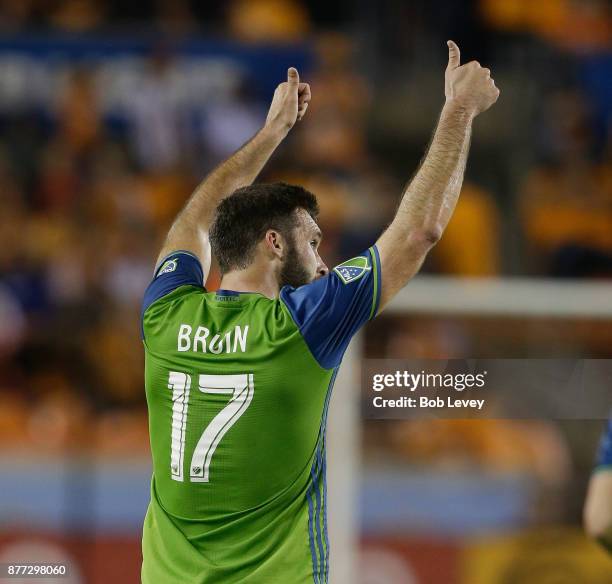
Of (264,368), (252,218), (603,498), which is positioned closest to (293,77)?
(252,218)

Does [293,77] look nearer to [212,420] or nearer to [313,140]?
[212,420]

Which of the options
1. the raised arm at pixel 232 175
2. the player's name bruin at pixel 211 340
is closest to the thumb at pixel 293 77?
the raised arm at pixel 232 175

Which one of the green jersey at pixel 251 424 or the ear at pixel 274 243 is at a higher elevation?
the ear at pixel 274 243

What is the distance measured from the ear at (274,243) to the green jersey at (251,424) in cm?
14

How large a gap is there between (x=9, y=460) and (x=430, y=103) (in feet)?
13.9

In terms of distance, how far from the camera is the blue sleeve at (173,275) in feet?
10.3

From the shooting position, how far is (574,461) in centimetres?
372

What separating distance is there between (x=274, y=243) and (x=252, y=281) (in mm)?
128

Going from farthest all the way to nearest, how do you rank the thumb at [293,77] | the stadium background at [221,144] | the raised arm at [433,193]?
the stadium background at [221,144]
the thumb at [293,77]
the raised arm at [433,193]

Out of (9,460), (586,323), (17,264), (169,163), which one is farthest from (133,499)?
(169,163)

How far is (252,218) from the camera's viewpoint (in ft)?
10.1

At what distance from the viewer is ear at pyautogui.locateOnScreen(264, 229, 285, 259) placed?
Result: 3039 mm

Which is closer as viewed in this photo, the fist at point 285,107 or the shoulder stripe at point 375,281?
the shoulder stripe at point 375,281

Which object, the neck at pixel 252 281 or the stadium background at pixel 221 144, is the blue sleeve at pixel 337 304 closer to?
the neck at pixel 252 281
